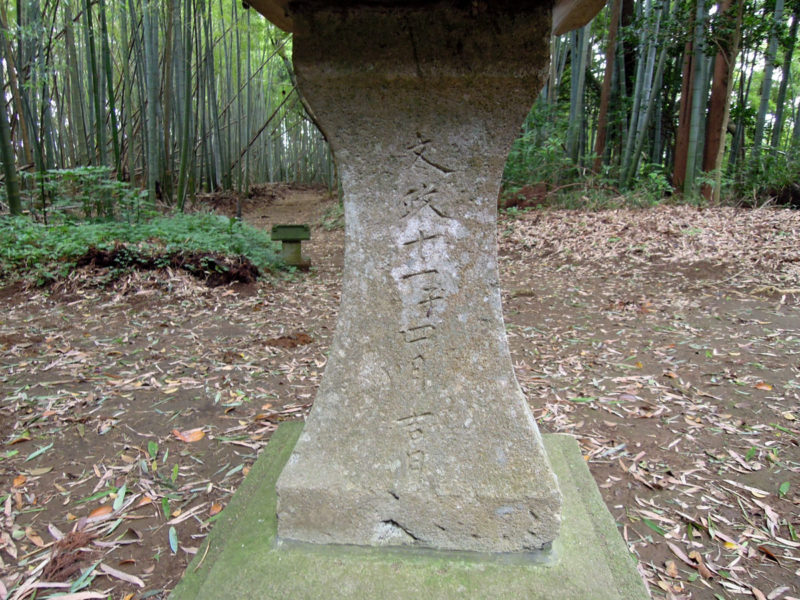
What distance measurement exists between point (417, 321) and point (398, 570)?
72 cm

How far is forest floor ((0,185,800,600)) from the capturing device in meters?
1.83

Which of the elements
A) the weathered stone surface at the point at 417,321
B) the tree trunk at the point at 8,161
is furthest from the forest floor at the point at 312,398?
the tree trunk at the point at 8,161

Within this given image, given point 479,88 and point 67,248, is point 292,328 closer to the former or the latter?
point 67,248

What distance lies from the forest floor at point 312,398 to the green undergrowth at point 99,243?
288mm

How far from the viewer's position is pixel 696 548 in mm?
1827

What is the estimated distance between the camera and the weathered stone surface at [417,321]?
4.65 ft

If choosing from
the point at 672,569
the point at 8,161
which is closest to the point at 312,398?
the point at 672,569

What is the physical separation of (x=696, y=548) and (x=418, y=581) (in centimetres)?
108

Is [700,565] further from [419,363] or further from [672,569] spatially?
[419,363]

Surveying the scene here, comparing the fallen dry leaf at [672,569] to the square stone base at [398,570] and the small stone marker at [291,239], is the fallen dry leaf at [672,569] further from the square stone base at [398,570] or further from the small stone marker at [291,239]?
the small stone marker at [291,239]

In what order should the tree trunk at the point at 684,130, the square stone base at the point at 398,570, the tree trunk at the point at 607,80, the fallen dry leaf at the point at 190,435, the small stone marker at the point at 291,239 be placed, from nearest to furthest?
the square stone base at the point at 398,570, the fallen dry leaf at the point at 190,435, the small stone marker at the point at 291,239, the tree trunk at the point at 684,130, the tree trunk at the point at 607,80

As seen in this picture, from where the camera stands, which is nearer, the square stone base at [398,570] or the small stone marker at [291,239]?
the square stone base at [398,570]

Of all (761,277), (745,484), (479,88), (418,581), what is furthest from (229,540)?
(761,277)

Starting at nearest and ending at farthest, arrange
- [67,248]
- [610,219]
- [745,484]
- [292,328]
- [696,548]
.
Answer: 1. [696,548]
2. [745,484]
3. [292,328]
4. [67,248]
5. [610,219]
